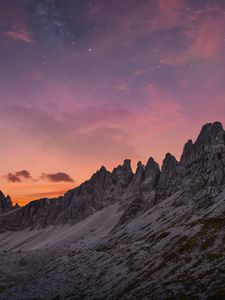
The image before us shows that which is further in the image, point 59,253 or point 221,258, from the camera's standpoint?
point 59,253

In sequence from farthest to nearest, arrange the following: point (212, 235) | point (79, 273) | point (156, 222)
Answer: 1. point (156, 222)
2. point (79, 273)
3. point (212, 235)

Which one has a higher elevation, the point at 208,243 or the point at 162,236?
the point at 162,236

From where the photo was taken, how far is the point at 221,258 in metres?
72.3

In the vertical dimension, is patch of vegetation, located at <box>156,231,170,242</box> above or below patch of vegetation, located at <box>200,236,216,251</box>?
above

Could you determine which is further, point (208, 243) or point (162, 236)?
point (162, 236)

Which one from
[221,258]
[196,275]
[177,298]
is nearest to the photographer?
[177,298]

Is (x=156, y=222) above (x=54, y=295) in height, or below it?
above

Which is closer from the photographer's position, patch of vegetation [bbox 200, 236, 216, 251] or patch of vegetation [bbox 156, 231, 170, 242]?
patch of vegetation [bbox 200, 236, 216, 251]

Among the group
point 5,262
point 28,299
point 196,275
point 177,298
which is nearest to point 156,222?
point 5,262

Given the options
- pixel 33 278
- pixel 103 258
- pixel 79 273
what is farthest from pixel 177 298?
pixel 33 278

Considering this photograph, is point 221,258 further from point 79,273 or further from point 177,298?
point 79,273

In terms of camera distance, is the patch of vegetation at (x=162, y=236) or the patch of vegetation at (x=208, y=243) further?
the patch of vegetation at (x=162, y=236)

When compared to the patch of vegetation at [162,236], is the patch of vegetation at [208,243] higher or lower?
lower

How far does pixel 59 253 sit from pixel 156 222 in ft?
166
